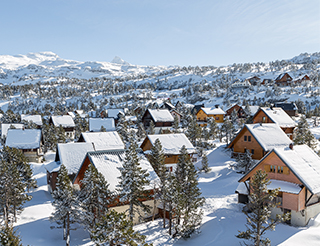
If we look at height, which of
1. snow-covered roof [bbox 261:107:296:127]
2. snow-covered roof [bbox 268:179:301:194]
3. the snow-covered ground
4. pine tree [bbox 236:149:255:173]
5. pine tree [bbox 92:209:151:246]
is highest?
snow-covered roof [bbox 261:107:296:127]

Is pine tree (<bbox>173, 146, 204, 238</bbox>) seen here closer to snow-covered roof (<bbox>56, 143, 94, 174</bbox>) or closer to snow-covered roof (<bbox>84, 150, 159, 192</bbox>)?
snow-covered roof (<bbox>84, 150, 159, 192</bbox>)

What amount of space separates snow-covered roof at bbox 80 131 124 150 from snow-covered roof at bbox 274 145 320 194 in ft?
95.3

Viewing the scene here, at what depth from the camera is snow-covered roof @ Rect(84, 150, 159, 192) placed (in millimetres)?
23769

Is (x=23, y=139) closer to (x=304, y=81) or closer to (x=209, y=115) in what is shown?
(x=209, y=115)

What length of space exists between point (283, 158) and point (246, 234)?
954cm

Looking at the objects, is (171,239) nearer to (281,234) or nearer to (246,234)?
(246,234)

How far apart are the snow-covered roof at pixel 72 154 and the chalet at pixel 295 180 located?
2303 centimetres

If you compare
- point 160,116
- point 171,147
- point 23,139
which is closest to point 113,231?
point 171,147

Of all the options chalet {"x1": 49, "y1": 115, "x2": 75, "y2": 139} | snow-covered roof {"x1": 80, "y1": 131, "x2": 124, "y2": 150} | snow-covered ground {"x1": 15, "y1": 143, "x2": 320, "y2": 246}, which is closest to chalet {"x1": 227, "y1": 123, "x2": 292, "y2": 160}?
snow-covered ground {"x1": 15, "y1": 143, "x2": 320, "y2": 246}

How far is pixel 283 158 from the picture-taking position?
74.6ft

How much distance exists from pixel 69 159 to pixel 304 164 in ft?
99.8

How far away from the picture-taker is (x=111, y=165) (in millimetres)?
25234

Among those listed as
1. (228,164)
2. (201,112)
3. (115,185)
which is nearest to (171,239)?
(115,185)

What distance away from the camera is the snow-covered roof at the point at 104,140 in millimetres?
42812
